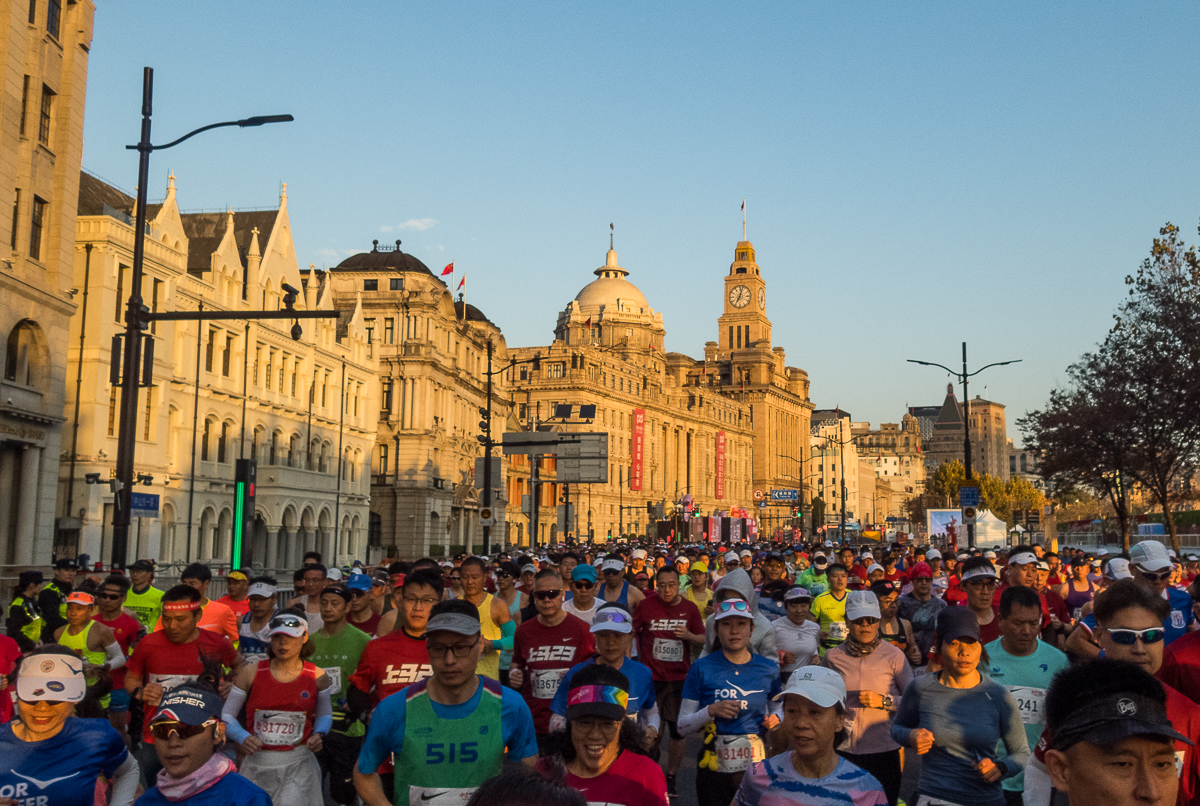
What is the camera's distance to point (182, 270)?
138ft

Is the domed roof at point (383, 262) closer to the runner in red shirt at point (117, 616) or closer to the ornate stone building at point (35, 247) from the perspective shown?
the ornate stone building at point (35, 247)

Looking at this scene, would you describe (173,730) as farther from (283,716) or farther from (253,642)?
(253,642)

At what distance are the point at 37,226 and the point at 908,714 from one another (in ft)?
90.8

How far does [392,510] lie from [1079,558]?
54.5 meters

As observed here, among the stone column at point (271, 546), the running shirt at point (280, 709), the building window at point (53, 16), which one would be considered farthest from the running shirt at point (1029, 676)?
the stone column at point (271, 546)

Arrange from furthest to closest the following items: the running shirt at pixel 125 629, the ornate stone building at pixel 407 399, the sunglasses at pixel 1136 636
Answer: the ornate stone building at pixel 407 399 < the running shirt at pixel 125 629 < the sunglasses at pixel 1136 636

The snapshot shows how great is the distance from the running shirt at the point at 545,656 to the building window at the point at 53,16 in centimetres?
2637

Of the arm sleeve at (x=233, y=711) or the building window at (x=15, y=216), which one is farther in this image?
the building window at (x=15, y=216)

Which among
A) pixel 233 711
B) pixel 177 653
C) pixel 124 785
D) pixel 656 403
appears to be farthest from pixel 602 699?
pixel 656 403

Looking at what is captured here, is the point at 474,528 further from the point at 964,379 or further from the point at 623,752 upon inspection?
the point at 623,752

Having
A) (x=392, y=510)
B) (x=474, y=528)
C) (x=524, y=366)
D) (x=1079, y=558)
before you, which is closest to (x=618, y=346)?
(x=524, y=366)

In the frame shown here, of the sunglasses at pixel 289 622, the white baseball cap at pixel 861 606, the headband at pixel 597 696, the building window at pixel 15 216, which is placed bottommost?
the headband at pixel 597 696

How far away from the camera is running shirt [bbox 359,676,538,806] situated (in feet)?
16.9

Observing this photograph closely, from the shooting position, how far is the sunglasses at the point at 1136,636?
5.27m
